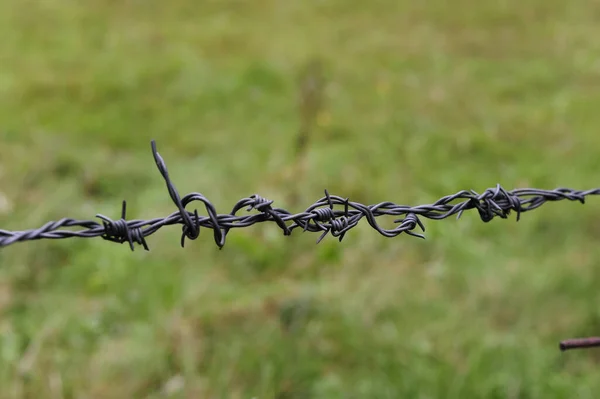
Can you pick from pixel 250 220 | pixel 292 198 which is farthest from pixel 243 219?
pixel 292 198

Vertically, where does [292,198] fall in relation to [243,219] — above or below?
above

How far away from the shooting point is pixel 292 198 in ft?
11.9

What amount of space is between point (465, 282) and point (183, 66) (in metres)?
3.98

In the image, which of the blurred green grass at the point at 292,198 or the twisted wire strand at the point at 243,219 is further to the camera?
the blurred green grass at the point at 292,198

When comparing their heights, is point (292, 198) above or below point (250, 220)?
above

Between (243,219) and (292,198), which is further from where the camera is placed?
(292,198)

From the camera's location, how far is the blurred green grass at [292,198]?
2418 mm

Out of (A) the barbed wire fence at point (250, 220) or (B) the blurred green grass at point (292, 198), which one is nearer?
(A) the barbed wire fence at point (250, 220)

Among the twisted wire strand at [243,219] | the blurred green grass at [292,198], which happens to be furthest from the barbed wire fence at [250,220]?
the blurred green grass at [292,198]

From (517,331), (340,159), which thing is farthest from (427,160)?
(517,331)

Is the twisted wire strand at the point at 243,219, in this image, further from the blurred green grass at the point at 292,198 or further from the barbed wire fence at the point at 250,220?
the blurred green grass at the point at 292,198

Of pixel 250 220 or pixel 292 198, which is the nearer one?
pixel 250 220

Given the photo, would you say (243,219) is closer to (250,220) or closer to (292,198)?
(250,220)

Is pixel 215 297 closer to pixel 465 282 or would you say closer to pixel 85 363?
pixel 85 363
